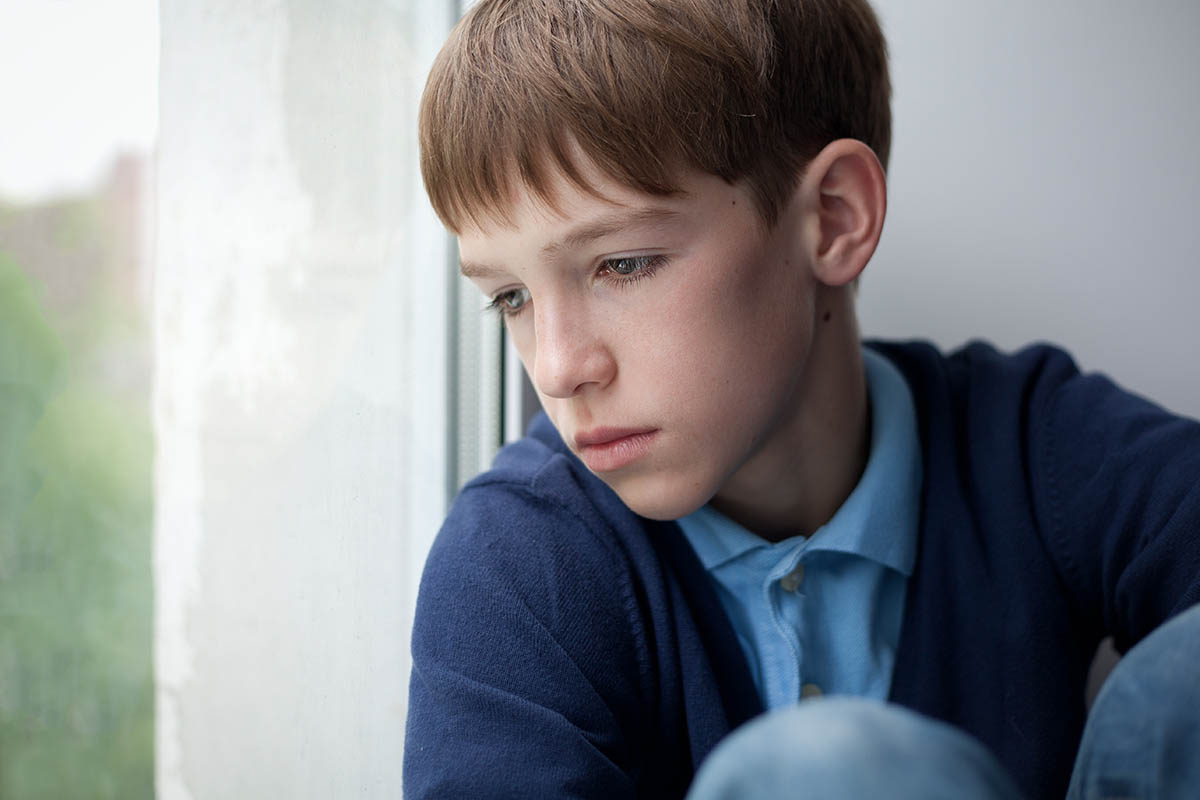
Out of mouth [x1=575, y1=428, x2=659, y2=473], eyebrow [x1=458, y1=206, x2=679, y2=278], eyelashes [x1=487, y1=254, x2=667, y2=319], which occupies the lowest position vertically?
mouth [x1=575, y1=428, x2=659, y2=473]

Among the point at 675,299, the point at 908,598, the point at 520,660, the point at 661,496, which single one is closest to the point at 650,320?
the point at 675,299

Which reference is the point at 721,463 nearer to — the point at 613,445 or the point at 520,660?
the point at 613,445

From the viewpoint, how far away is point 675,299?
0.61 meters

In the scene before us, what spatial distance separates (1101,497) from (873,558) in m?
0.18

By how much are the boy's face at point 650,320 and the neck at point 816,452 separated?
4.2 inches

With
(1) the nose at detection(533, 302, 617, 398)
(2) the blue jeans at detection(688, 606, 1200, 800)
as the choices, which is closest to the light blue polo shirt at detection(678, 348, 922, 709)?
(1) the nose at detection(533, 302, 617, 398)

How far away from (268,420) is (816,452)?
0.43m

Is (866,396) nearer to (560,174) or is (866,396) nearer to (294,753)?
(560,174)

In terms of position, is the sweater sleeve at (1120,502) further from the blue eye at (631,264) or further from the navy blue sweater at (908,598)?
the blue eye at (631,264)

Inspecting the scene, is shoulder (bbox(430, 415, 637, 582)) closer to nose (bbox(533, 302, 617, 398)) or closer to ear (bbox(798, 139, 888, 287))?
nose (bbox(533, 302, 617, 398))

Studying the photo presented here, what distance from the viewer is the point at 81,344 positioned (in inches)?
22.6

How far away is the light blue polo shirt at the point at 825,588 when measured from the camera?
728 millimetres

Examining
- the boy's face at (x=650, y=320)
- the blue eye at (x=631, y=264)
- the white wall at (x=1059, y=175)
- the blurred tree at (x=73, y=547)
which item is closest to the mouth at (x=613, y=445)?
the boy's face at (x=650, y=320)

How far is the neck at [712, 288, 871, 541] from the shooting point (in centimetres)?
77
